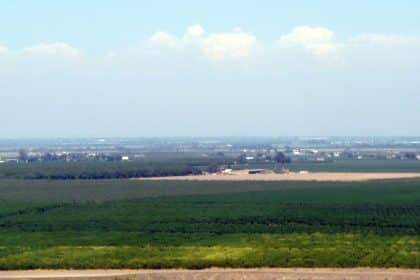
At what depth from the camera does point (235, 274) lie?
104ft

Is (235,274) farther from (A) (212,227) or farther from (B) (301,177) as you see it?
(B) (301,177)

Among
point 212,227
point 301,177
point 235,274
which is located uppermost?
point 212,227

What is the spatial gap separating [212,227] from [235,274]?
1299cm

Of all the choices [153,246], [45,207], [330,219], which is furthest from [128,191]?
[153,246]

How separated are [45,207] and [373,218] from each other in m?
23.3

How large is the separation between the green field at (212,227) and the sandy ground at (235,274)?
2.18 ft

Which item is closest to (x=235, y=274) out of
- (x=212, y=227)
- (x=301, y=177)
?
(x=212, y=227)

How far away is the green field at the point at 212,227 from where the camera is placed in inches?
1336

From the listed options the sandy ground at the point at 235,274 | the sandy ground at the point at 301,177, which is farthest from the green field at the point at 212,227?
the sandy ground at the point at 301,177

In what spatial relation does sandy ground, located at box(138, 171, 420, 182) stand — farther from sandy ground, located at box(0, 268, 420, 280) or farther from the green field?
sandy ground, located at box(0, 268, 420, 280)

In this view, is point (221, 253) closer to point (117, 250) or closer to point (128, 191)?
point (117, 250)

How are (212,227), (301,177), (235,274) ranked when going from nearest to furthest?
(235,274)
(212,227)
(301,177)

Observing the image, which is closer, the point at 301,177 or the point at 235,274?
the point at 235,274

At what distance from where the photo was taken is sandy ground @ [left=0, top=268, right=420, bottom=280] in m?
31.1
